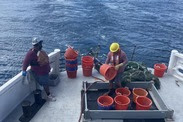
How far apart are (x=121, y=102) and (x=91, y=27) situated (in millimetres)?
15536

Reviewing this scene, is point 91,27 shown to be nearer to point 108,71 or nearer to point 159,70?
point 159,70

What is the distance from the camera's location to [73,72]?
9422mm

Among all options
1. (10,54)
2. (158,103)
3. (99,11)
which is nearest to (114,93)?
(158,103)

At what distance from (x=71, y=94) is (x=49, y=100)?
0.84m

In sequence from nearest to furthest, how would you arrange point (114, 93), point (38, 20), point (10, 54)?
1. point (114, 93)
2. point (10, 54)
3. point (38, 20)

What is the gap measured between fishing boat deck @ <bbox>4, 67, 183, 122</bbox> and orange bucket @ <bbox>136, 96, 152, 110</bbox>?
3.14 feet

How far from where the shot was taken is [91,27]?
22453 millimetres

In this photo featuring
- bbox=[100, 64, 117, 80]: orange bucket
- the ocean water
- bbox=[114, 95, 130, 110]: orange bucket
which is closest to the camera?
bbox=[114, 95, 130, 110]: orange bucket

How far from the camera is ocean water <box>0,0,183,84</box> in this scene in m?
18.0

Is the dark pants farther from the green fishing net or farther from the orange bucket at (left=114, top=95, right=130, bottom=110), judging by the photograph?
the green fishing net

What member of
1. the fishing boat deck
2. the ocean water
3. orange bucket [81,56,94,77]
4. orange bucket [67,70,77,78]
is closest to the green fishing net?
the fishing boat deck

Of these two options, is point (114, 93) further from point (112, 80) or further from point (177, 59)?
point (177, 59)

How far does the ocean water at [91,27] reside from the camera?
17953 mm

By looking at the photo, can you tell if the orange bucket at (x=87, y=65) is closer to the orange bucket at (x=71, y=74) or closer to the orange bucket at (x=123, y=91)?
the orange bucket at (x=71, y=74)
